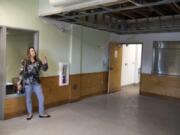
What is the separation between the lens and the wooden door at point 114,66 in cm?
716

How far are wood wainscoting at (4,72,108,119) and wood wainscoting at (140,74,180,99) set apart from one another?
54.0 inches

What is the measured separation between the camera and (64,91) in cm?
546

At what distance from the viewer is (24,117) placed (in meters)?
4.32

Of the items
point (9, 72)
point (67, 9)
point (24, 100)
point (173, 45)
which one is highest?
point (67, 9)

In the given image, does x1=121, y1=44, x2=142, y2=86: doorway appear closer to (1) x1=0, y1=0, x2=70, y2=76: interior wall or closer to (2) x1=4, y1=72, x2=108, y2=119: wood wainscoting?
(2) x1=4, y1=72, x2=108, y2=119: wood wainscoting

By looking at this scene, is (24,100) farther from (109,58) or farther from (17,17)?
(109,58)

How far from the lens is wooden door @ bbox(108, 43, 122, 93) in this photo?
23.5 feet

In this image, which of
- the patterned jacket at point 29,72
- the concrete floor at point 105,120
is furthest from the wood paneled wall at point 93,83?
the patterned jacket at point 29,72

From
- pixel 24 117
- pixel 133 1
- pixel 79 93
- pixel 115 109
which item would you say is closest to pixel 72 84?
pixel 79 93

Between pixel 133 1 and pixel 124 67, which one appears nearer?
pixel 133 1

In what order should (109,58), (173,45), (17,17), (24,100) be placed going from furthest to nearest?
1. (109,58)
2. (173,45)
3. (24,100)
4. (17,17)

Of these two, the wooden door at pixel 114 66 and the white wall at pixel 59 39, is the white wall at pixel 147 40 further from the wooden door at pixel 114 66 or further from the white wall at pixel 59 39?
the white wall at pixel 59 39

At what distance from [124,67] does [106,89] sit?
1.81 metres

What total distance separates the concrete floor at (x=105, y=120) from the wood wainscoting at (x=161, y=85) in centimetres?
51
